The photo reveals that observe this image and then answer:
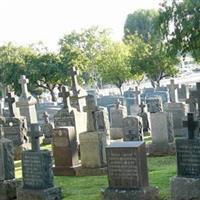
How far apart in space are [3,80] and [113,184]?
31272 mm

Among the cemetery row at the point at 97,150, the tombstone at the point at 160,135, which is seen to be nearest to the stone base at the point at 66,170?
the cemetery row at the point at 97,150

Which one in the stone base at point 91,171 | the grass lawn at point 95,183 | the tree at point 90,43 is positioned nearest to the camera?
the grass lawn at point 95,183

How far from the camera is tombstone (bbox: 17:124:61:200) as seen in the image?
404 inches

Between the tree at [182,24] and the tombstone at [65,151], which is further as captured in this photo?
the tree at [182,24]

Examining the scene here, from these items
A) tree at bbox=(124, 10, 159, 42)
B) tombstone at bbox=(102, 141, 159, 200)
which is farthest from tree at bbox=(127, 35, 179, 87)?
tree at bbox=(124, 10, 159, 42)

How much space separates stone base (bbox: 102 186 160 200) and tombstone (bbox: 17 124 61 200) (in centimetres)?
155

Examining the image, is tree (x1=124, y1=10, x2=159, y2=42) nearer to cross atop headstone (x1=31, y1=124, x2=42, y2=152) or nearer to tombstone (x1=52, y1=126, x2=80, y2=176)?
tombstone (x1=52, y1=126, x2=80, y2=176)

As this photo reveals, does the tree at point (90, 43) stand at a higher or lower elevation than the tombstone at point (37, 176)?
higher

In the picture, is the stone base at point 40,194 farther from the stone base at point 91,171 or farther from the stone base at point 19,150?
the stone base at point 19,150

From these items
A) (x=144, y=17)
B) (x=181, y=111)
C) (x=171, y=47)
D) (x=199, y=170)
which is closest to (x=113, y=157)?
(x=199, y=170)

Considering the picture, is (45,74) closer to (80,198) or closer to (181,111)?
(181,111)

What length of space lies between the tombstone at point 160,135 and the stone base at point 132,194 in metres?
7.07

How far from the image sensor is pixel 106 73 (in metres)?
46.1

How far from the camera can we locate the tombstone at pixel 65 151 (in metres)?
13.6
